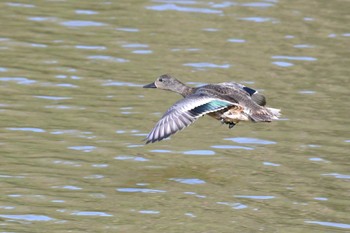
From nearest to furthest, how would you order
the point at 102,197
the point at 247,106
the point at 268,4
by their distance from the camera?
the point at 102,197 < the point at 247,106 < the point at 268,4

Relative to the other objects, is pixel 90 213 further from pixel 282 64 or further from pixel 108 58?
pixel 282 64

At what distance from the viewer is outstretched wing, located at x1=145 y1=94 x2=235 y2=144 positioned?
988 cm

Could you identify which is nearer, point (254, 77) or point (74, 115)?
point (74, 115)

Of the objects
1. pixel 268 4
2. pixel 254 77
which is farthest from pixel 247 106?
pixel 268 4

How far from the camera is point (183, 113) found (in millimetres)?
10203

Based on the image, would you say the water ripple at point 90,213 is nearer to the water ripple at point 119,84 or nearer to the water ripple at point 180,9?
the water ripple at point 119,84

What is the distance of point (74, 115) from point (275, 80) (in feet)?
10.2

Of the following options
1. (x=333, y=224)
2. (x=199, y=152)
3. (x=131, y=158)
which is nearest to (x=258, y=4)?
(x=199, y=152)

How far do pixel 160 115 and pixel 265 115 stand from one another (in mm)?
2210

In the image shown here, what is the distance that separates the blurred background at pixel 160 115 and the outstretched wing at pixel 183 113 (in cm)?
63

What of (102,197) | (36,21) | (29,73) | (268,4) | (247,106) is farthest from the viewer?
(268,4)

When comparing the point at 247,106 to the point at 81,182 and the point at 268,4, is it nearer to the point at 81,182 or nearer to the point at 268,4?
the point at 81,182

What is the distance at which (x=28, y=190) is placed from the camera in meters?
9.98

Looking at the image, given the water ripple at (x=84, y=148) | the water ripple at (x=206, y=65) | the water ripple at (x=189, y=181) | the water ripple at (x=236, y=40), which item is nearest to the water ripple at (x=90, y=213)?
the water ripple at (x=189, y=181)
